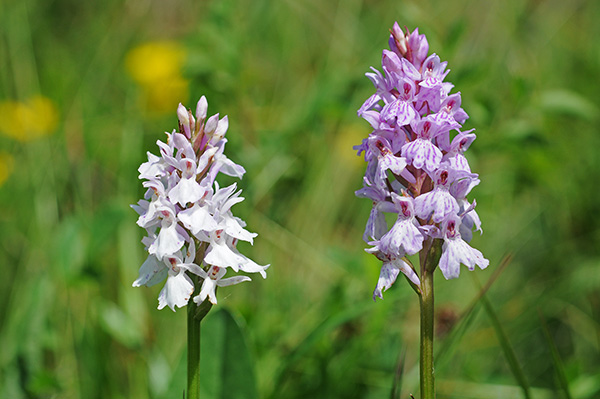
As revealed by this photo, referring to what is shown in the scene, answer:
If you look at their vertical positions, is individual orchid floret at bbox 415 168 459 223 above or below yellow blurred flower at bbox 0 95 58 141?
below

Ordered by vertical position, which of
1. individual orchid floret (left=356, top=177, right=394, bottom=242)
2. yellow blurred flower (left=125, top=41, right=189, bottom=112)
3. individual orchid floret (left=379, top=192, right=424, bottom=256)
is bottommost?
individual orchid floret (left=379, top=192, right=424, bottom=256)

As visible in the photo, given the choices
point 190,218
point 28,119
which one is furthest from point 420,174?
point 28,119

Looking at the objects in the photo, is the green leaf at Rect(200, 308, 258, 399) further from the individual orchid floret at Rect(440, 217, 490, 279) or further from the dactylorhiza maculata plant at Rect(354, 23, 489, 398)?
the individual orchid floret at Rect(440, 217, 490, 279)

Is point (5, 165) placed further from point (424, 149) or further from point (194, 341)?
point (424, 149)

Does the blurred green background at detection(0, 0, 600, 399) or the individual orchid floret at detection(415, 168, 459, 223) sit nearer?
the individual orchid floret at detection(415, 168, 459, 223)

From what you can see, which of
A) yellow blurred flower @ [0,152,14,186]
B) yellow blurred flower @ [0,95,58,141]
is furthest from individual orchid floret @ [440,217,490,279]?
yellow blurred flower @ [0,152,14,186]

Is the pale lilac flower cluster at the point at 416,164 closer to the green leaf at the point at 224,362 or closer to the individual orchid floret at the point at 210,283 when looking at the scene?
the individual orchid floret at the point at 210,283

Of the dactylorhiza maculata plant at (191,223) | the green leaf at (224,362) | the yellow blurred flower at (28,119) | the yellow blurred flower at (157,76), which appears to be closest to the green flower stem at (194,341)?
the dactylorhiza maculata plant at (191,223)

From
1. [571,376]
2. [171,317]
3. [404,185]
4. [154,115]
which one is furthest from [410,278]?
[154,115]

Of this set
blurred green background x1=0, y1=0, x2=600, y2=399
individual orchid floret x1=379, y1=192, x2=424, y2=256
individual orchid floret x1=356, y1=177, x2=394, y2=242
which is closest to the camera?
individual orchid floret x1=379, y1=192, x2=424, y2=256
